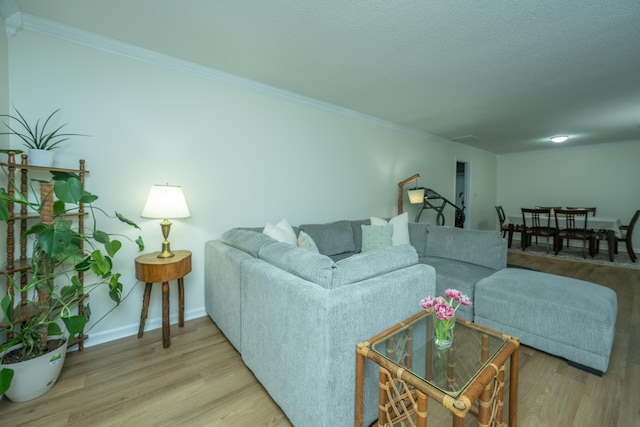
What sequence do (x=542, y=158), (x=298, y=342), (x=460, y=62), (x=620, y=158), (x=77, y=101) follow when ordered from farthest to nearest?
(x=542, y=158)
(x=620, y=158)
(x=460, y=62)
(x=77, y=101)
(x=298, y=342)

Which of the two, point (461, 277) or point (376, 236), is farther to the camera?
point (376, 236)

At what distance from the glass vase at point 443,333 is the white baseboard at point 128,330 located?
7.22ft

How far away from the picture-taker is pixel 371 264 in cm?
140

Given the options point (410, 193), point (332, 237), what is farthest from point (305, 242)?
point (410, 193)

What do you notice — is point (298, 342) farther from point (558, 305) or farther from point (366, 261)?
point (558, 305)

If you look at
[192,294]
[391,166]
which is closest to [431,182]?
[391,166]

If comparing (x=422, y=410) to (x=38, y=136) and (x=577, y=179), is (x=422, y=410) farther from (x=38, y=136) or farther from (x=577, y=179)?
(x=577, y=179)

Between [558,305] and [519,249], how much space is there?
446 cm

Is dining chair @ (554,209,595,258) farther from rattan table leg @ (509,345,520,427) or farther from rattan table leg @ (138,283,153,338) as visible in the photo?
rattan table leg @ (138,283,153,338)

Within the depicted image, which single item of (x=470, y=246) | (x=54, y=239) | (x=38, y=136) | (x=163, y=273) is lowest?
(x=163, y=273)

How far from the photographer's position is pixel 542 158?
6469 millimetres

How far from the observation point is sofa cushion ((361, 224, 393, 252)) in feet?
10.2

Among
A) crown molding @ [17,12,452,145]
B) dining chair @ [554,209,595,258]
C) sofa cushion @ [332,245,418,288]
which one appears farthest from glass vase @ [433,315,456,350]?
dining chair @ [554,209,595,258]

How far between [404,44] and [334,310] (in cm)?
208
